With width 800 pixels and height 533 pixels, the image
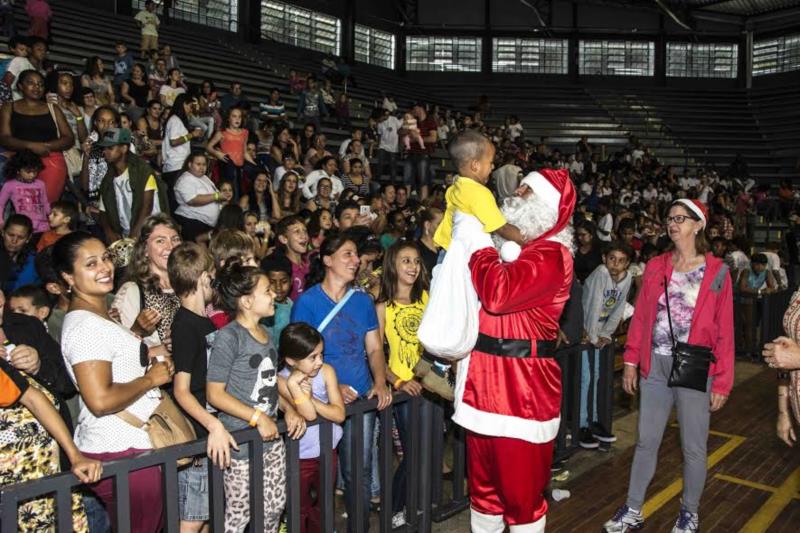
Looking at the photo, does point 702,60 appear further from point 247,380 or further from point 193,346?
point 193,346

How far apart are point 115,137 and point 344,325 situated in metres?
3.37

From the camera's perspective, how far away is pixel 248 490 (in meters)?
3.28

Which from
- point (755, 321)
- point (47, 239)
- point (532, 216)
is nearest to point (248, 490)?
point (532, 216)

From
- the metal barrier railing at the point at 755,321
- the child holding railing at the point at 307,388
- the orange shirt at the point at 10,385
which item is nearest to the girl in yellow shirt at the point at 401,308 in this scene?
the child holding railing at the point at 307,388

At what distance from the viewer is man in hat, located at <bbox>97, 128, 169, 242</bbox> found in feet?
20.7

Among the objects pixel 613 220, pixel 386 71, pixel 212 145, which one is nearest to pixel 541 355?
pixel 212 145

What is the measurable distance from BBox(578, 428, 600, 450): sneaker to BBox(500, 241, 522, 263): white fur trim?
333 centimetres

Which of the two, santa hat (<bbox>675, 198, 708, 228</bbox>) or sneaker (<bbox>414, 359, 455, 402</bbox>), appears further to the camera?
santa hat (<bbox>675, 198, 708, 228</bbox>)

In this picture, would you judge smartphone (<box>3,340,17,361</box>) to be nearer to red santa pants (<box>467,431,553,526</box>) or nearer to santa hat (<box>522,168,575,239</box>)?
red santa pants (<box>467,431,553,526</box>)

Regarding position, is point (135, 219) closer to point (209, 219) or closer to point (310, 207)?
point (209, 219)

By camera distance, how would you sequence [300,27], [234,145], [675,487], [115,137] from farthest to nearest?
[300,27]
[234,145]
[115,137]
[675,487]

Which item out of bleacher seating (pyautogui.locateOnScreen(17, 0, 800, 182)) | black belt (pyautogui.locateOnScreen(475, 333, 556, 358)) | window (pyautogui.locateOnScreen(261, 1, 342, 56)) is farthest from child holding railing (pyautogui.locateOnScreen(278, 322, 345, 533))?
window (pyautogui.locateOnScreen(261, 1, 342, 56))

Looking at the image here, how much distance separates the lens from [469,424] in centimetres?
311

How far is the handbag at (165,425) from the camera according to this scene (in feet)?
9.92
